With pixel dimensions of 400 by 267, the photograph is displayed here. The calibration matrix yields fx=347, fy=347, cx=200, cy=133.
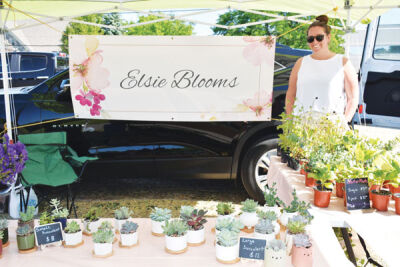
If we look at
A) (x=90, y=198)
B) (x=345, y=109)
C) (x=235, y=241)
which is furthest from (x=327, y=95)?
(x=90, y=198)

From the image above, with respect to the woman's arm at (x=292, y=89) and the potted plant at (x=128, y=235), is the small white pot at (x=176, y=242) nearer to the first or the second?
the potted plant at (x=128, y=235)

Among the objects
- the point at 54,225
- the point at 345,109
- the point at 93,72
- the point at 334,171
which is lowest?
the point at 54,225

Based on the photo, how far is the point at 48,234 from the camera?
1551 mm

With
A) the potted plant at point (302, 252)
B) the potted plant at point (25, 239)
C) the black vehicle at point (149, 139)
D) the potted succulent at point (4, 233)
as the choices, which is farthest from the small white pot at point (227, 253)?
the black vehicle at point (149, 139)

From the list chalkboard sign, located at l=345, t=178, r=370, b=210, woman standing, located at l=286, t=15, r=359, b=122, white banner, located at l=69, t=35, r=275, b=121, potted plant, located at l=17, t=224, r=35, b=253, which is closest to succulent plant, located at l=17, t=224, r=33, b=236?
potted plant, located at l=17, t=224, r=35, b=253

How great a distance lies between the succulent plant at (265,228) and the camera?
1.51m

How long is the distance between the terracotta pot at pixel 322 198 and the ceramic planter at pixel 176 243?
803 millimetres

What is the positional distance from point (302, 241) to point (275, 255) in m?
0.15

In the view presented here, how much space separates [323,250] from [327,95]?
1.52 meters

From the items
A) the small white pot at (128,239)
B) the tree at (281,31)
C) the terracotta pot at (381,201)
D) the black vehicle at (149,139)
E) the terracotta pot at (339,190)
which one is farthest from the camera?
the tree at (281,31)

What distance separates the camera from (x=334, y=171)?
1945 millimetres

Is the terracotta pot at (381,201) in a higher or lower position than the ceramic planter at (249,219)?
higher

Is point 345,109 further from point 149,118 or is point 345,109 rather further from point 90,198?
point 90,198

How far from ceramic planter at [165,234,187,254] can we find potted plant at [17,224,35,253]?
615 mm
